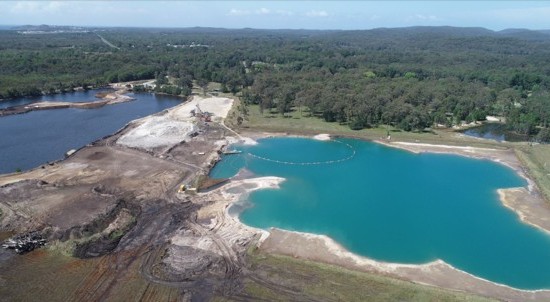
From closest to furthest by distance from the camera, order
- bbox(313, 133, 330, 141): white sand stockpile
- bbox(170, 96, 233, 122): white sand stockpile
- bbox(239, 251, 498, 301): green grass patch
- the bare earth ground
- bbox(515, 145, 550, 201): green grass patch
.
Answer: bbox(239, 251, 498, 301): green grass patch → the bare earth ground → bbox(515, 145, 550, 201): green grass patch → bbox(313, 133, 330, 141): white sand stockpile → bbox(170, 96, 233, 122): white sand stockpile

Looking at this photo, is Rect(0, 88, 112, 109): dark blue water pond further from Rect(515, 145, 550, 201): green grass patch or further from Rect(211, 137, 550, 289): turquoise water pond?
Rect(515, 145, 550, 201): green grass patch

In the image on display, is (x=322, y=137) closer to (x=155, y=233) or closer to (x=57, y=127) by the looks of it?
(x=155, y=233)

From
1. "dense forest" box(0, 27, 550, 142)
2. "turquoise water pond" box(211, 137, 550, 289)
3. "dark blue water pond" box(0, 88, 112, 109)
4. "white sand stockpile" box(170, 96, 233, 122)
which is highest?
"dense forest" box(0, 27, 550, 142)

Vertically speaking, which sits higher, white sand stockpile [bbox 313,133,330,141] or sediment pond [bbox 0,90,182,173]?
white sand stockpile [bbox 313,133,330,141]

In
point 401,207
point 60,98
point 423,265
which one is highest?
point 423,265

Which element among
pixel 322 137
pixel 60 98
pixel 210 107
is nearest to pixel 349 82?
pixel 322 137

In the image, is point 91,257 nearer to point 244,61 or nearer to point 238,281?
point 238,281

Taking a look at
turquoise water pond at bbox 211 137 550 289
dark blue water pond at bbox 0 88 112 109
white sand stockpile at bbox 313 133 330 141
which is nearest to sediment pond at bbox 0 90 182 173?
dark blue water pond at bbox 0 88 112 109
